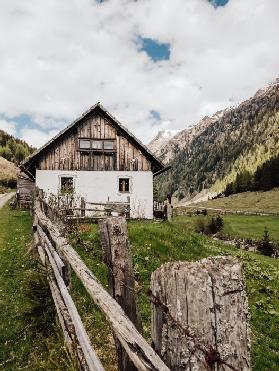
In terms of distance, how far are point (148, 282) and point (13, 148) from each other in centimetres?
8046

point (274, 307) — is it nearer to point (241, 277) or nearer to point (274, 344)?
point (274, 344)

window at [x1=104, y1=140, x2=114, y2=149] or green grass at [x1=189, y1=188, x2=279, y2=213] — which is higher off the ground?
window at [x1=104, y1=140, x2=114, y2=149]

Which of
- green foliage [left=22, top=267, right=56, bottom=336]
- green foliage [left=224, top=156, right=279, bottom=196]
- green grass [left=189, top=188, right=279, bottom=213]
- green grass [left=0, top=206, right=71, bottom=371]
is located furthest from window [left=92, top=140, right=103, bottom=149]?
green foliage [left=224, top=156, right=279, bottom=196]

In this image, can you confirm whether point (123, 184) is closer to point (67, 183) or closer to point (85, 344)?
point (67, 183)

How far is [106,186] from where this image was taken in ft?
99.0

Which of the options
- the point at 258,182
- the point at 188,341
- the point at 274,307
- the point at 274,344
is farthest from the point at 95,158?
the point at 258,182

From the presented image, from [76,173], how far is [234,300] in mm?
28044

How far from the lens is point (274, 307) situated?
11.9 meters

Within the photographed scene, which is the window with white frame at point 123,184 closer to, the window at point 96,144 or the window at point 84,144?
Answer: the window at point 96,144

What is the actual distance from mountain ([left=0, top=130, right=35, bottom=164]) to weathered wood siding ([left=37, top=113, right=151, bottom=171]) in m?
53.1

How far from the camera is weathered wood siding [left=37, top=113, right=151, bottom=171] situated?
29531 millimetres

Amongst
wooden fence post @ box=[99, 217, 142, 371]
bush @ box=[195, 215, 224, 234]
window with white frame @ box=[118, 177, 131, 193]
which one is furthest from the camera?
bush @ box=[195, 215, 224, 234]

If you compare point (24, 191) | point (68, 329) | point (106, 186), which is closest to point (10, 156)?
point (24, 191)

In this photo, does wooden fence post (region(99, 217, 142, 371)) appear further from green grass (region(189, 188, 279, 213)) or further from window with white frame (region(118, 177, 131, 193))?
green grass (region(189, 188, 279, 213))
